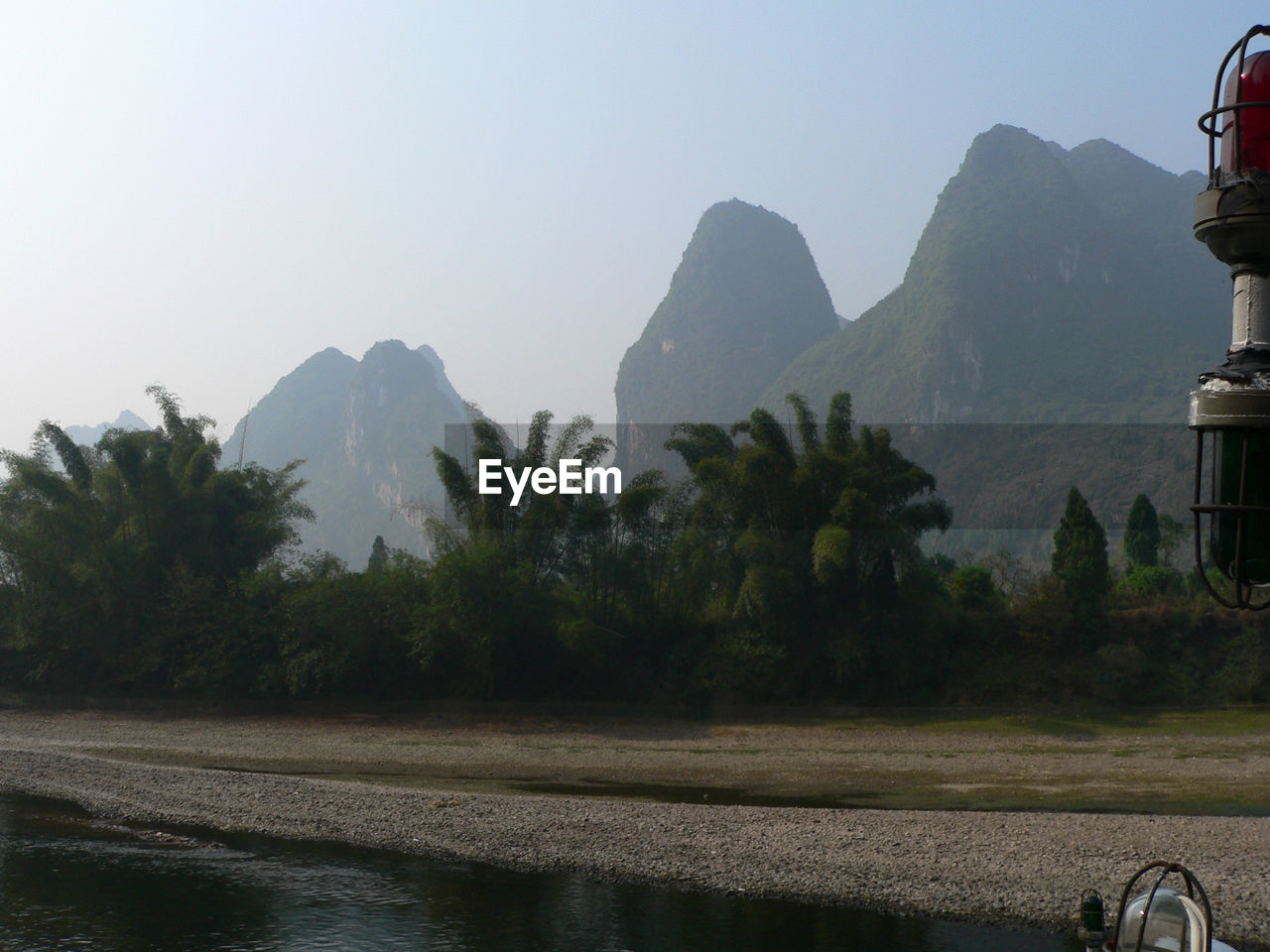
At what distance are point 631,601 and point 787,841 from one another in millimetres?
15638

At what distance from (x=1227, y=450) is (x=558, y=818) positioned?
15.5 m

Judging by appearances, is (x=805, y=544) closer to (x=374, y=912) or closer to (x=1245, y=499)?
(x=374, y=912)

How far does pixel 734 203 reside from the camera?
177 metres


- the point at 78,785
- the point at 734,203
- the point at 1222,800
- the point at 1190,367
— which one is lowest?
the point at 78,785

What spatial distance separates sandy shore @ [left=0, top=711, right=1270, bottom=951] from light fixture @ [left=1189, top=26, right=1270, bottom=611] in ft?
33.2

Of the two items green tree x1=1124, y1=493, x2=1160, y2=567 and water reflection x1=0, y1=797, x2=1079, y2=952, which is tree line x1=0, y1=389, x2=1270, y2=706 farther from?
water reflection x1=0, y1=797, x2=1079, y2=952

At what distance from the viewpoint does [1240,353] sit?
2.45 metres

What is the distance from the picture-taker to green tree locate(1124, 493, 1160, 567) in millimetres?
36875

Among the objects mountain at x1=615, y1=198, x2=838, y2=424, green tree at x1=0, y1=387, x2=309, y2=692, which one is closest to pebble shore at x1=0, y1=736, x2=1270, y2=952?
green tree at x1=0, y1=387, x2=309, y2=692

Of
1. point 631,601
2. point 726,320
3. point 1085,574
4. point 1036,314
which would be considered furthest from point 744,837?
point 726,320

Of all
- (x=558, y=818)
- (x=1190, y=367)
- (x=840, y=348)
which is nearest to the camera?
(x=558, y=818)

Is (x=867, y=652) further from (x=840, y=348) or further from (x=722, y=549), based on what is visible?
(x=840, y=348)

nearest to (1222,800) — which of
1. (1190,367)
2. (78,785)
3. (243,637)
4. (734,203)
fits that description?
(78,785)

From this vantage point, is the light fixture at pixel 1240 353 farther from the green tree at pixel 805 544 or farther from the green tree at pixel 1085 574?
the green tree at pixel 1085 574
